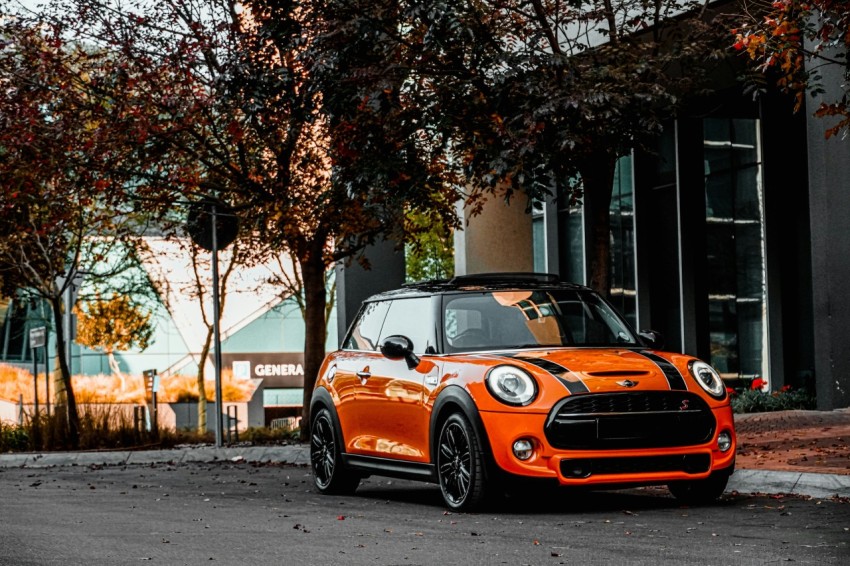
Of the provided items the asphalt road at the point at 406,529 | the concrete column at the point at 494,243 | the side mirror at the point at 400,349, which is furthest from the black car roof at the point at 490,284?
the concrete column at the point at 494,243

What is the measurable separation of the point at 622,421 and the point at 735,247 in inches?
785

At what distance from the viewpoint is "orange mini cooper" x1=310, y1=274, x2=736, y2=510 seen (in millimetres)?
9711

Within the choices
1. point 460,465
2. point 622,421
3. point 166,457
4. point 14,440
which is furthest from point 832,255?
point 14,440

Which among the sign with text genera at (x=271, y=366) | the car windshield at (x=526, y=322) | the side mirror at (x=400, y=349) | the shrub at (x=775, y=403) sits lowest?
the sign with text genera at (x=271, y=366)

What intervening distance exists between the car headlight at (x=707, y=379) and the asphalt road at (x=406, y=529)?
815 millimetres

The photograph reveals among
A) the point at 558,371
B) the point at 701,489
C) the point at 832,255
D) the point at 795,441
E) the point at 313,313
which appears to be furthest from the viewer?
the point at 313,313

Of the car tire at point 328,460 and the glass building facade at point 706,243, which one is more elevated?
the glass building facade at point 706,243

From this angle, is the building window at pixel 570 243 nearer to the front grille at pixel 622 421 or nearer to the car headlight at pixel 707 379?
the car headlight at pixel 707 379

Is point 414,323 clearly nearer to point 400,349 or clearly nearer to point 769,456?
point 400,349

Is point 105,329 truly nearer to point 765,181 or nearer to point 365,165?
point 765,181

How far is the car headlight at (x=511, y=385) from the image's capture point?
977cm

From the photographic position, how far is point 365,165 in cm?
1534

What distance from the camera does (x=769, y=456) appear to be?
13.7 meters

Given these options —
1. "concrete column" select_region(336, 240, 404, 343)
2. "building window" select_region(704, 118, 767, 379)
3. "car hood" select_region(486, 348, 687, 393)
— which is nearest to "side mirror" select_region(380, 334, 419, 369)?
"car hood" select_region(486, 348, 687, 393)
